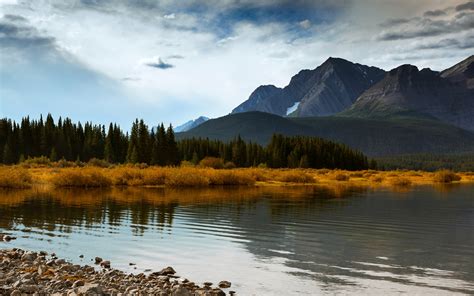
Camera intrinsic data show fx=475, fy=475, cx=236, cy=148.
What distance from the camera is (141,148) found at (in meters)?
104

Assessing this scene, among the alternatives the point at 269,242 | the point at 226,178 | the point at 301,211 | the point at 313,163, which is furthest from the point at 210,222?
the point at 313,163

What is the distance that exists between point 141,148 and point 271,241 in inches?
3479

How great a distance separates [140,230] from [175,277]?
8500 mm

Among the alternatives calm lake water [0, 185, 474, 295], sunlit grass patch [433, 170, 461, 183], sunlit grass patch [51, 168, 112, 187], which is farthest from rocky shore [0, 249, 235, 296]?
sunlit grass patch [433, 170, 461, 183]

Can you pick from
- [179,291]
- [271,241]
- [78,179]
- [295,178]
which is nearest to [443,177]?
[295,178]

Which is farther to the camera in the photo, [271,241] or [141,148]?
[141,148]

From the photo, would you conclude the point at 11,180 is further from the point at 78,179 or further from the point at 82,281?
the point at 82,281

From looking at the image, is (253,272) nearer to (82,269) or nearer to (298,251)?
(298,251)

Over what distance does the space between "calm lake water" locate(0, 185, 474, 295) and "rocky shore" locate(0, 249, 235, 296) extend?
877mm

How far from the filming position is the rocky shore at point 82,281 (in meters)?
10.7

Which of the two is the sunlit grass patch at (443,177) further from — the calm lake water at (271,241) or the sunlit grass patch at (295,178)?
the calm lake water at (271,241)

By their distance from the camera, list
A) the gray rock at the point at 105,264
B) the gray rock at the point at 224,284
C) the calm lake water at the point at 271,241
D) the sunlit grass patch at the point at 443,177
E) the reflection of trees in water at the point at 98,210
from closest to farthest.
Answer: the gray rock at the point at 224,284 → the calm lake water at the point at 271,241 → the gray rock at the point at 105,264 → the reflection of trees in water at the point at 98,210 → the sunlit grass patch at the point at 443,177

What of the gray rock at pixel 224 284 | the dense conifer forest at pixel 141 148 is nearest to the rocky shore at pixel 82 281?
the gray rock at pixel 224 284

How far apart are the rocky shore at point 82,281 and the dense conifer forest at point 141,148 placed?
8638cm
